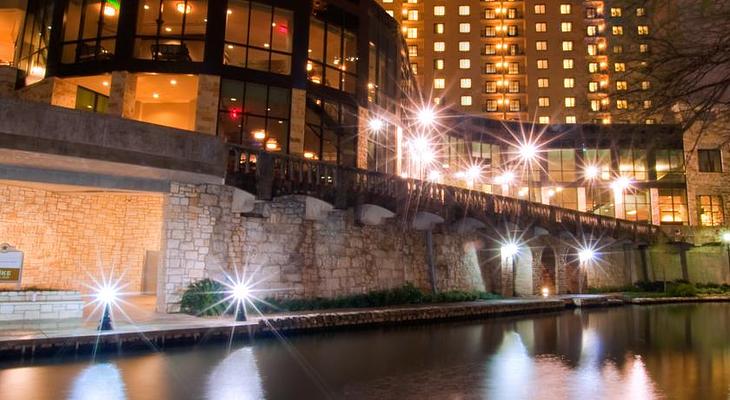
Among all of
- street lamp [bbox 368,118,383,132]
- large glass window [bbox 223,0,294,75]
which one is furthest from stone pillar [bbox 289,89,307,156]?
street lamp [bbox 368,118,383,132]

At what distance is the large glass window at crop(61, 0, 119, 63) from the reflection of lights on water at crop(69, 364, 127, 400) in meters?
16.8

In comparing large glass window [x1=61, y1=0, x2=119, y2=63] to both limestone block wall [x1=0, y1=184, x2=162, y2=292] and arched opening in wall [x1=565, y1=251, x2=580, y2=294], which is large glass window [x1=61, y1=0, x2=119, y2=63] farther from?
arched opening in wall [x1=565, y1=251, x2=580, y2=294]

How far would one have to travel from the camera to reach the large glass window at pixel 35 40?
24.7 meters

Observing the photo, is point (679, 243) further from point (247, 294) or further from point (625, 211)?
point (247, 294)

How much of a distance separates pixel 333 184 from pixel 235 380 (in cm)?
1006

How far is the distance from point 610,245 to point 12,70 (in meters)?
40.9

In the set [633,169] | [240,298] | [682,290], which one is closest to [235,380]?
[240,298]

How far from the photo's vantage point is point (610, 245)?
4094cm

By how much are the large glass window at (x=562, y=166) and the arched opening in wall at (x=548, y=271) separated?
16368mm

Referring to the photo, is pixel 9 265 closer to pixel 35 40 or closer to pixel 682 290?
pixel 35 40

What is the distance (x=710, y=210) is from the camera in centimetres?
4688

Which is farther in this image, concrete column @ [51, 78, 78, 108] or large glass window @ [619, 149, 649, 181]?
large glass window @ [619, 149, 649, 181]

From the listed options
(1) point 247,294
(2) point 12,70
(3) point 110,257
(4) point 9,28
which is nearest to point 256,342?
(1) point 247,294

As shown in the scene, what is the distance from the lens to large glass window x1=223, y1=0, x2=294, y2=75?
24.0 metres
